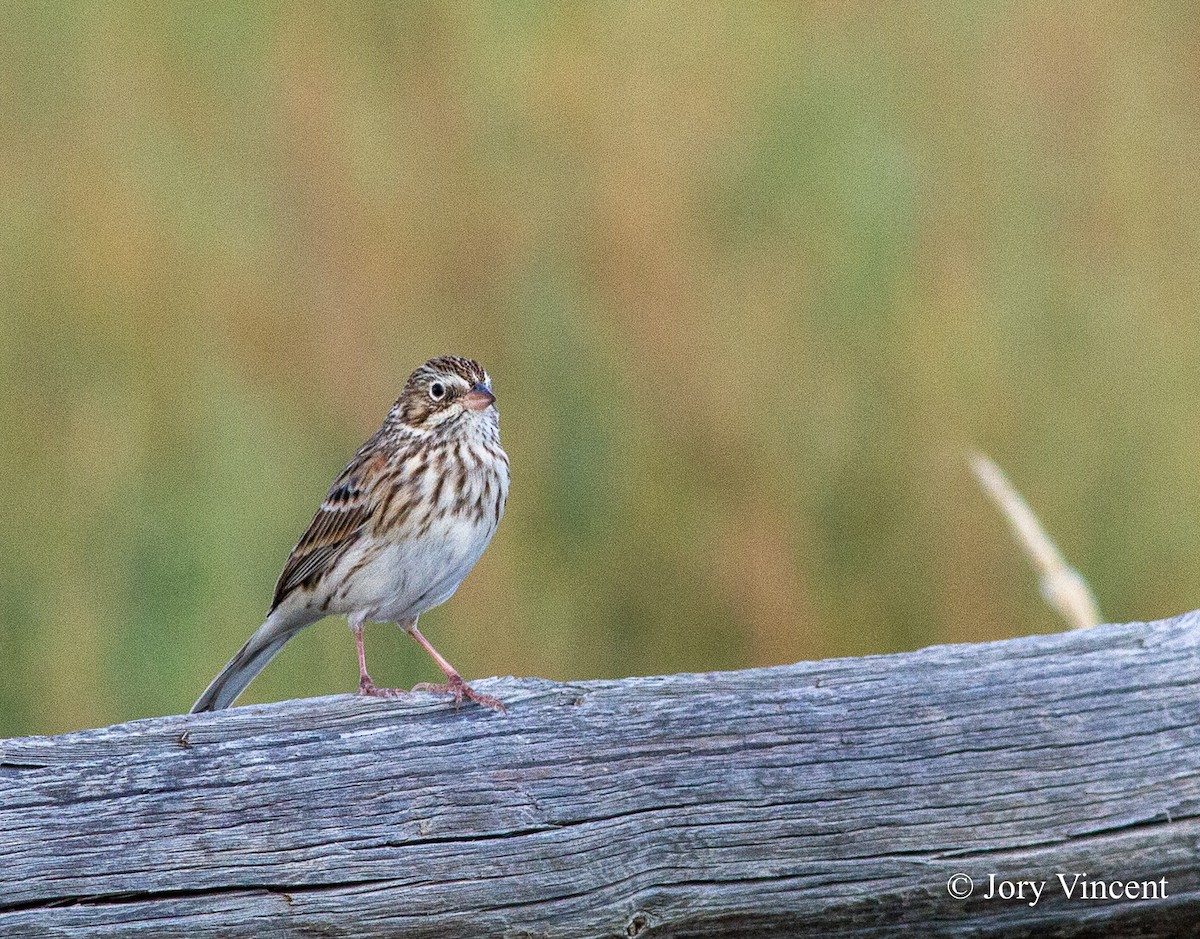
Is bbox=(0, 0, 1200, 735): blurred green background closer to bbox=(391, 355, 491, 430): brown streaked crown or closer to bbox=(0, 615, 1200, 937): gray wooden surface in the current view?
bbox=(391, 355, 491, 430): brown streaked crown

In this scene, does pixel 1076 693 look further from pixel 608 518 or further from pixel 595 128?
pixel 595 128

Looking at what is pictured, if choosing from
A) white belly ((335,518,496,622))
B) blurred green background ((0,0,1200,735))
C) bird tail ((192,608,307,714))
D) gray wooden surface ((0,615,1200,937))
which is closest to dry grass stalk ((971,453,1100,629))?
gray wooden surface ((0,615,1200,937))

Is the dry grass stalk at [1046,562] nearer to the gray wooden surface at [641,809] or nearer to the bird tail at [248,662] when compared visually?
the gray wooden surface at [641,809]

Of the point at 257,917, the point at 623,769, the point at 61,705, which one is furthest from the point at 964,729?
the point at 61,705

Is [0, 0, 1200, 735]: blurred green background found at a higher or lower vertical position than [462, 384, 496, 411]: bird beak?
higher

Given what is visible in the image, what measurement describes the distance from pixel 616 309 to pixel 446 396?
100cm

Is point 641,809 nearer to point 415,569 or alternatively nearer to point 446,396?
point 415,569

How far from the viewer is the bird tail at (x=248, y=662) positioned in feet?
10.8

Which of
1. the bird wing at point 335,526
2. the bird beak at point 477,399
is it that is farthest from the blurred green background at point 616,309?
the bird beak at point 477,399

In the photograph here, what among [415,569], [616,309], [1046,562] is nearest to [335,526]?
[415,569]

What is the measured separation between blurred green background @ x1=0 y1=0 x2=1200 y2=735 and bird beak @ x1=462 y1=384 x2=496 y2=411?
75 cm

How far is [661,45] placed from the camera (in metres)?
5.12

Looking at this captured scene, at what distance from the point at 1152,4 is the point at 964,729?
3.50 meters

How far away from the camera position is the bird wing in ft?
12.5
